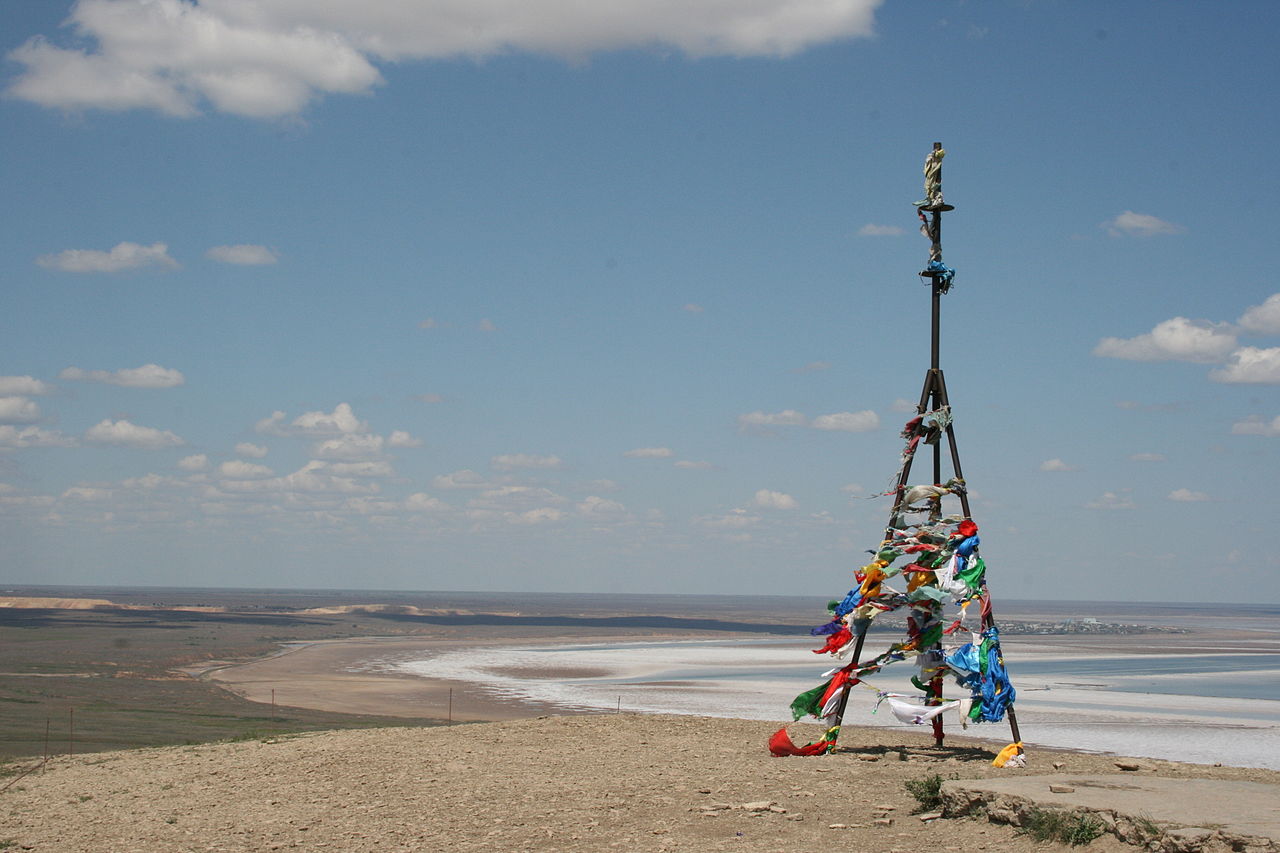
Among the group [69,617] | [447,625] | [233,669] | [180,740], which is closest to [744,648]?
[233,669]

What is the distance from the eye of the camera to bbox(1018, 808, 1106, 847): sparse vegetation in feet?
33.2

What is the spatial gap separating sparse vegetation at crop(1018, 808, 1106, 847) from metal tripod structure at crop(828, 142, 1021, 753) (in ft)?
19.3

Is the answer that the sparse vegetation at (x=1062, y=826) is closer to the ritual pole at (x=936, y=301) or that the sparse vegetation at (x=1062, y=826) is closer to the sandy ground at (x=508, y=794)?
the sandy ground at (x=508, y=794)

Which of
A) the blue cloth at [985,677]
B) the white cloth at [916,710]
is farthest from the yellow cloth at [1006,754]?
the white cloth at [916,710]

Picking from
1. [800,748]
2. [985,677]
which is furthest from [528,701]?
[985,677]

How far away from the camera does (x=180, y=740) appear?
3002 centimetres

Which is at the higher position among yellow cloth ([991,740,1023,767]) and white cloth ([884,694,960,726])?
white cloth ([884,694,960,726])

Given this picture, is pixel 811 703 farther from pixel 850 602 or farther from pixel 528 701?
pixel 528 701

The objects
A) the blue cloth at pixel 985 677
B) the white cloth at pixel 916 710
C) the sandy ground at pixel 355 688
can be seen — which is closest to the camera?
the blue cloth at pixel 985 677

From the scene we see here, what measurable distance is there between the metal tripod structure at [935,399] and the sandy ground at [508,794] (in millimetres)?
783

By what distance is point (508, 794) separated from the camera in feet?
47.4

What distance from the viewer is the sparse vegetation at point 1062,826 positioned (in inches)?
399

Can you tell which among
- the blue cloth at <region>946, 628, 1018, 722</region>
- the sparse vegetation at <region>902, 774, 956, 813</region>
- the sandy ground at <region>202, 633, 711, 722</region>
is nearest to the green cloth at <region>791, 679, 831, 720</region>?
the blue cloth at <region>946, 628, 1018, 722</region>

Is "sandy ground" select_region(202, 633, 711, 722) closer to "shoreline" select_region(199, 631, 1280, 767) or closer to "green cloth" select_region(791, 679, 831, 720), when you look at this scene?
"shoreline" select_region(199, 631, 1280, 767)
